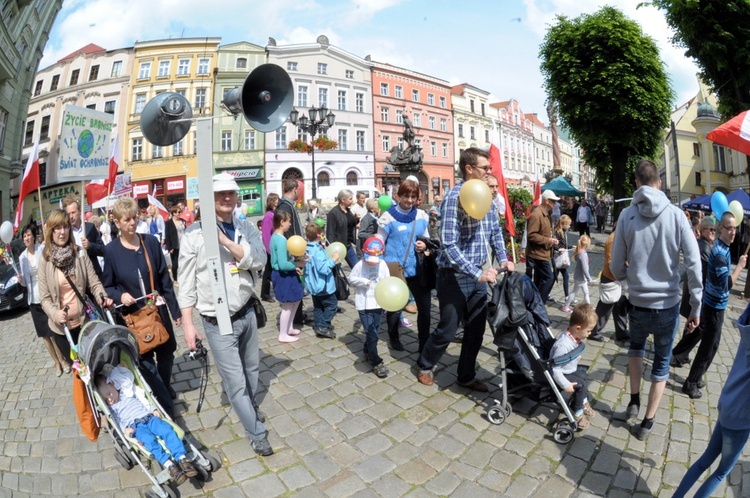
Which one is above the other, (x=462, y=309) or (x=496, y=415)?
(x=462, y=309)

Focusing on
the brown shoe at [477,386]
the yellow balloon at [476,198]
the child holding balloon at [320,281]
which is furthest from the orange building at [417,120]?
the yellow balloon at [476,198]

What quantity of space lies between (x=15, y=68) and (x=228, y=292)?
93.5 ft

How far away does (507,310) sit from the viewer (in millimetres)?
3188

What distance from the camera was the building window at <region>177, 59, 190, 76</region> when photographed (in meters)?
37.9

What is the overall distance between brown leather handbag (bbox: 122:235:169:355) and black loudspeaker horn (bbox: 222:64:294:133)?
1.79 meters

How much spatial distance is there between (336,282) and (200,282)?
2.64 meters

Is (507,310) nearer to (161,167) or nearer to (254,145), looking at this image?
(254,145)

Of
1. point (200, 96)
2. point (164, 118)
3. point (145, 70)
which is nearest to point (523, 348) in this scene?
point (164, 118)

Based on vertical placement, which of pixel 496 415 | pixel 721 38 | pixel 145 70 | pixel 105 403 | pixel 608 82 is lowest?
pixel 496 415

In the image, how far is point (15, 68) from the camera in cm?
2209

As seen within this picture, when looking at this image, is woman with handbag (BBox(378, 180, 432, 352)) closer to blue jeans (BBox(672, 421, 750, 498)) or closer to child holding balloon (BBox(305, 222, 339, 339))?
child holding balloon (BBox(305, 222, 339, 339))

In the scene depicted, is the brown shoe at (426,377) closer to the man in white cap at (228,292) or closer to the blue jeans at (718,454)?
the man in white cap at (228,292)

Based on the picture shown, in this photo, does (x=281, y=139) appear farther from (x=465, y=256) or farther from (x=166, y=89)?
(x=465, y=256)

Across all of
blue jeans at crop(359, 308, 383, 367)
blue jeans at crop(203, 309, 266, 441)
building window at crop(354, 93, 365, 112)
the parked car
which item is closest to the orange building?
building window at crop(354, 93, 365, 112)
